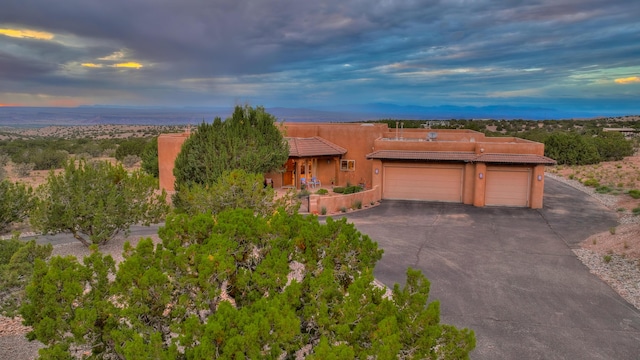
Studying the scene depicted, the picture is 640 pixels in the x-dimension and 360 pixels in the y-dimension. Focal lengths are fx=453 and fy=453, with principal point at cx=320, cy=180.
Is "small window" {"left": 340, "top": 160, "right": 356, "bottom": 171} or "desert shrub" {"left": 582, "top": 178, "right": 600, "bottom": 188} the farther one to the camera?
"desert shrub" {"left": 582, "top": 178, "right": 600, "bottom": 188}

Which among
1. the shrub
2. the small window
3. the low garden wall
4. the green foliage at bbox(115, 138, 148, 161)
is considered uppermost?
the small window

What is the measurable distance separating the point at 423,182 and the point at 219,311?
2250 centimetres

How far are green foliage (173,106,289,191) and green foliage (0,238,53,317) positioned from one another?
486 inches

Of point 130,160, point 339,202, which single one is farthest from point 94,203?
point 130,160

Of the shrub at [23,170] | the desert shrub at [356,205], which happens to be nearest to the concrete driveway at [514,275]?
the desert shrub at [356,205]

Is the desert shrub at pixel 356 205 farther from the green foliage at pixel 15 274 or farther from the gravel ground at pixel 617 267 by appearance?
the green foliage at pixel 15 274

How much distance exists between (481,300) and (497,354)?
2.91 metres

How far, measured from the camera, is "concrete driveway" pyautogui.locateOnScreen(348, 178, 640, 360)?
9.73 meters

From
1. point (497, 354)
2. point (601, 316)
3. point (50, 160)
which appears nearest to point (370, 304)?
point (497, 354)

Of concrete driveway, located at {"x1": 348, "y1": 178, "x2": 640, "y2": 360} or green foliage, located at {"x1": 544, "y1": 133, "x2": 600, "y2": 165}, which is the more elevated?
green foliage, located at {"x1": 544, "y1": 133, "x2": 600, "y2": 165}

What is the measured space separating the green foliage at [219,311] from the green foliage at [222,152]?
48.0 ft

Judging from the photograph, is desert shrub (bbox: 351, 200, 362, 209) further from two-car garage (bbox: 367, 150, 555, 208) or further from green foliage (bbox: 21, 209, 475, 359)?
green foliage (bbox: 21, 209, 475, 359)

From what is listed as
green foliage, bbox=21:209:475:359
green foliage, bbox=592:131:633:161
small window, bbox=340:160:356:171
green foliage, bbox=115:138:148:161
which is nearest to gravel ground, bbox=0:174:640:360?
green foliage, bbox=21:209:475:359

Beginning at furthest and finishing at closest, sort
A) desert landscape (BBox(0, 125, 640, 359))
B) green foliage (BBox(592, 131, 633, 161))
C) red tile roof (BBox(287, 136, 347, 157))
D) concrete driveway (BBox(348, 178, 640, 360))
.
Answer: green foliage (BBox(592, 131, 633, 161)), red tile roof (BBox(287, 136, 347, 157)), desert landscape (BBox(0, 125, 640, 359)), concrete driveway (BBox(348, 178, 640, 360))
